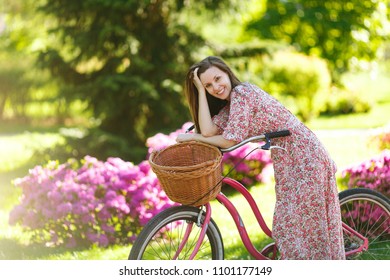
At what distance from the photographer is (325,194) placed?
2.78m

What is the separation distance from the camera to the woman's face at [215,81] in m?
2.71

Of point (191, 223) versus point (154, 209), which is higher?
point (154, 209)

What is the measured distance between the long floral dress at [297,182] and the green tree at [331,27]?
546cm

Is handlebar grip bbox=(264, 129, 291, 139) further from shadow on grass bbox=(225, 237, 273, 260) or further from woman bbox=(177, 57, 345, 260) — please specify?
shadow on grass bbox=(225, 237, 273, 260)

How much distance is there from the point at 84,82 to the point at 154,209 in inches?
124

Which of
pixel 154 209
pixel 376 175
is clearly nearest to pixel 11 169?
pixel 154 209

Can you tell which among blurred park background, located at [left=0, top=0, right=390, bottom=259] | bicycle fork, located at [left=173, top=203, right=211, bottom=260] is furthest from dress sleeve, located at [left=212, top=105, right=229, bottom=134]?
blurred park background, located at [left=0, top=0, right=390, bottom=259]

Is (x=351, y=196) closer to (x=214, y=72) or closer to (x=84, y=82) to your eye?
(x=214, y=72)

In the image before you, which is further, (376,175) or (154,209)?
(154,209)

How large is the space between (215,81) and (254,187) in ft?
9.41

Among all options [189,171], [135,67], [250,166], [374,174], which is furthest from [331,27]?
[189,171]

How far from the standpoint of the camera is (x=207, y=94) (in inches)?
113

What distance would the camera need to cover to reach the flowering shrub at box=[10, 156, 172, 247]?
4.01 meters

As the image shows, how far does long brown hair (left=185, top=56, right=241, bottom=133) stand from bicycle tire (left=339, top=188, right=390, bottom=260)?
825 millimetres
